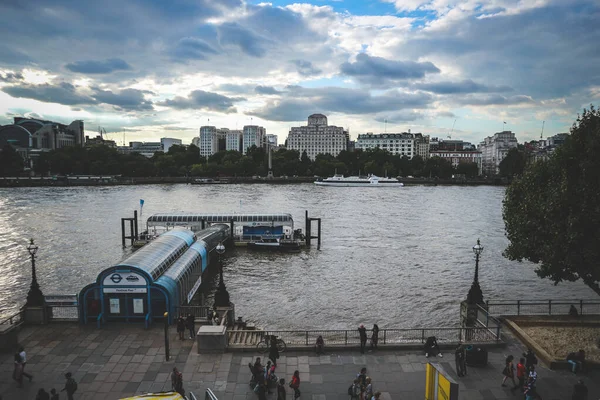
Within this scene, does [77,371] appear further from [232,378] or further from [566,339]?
[566,339]

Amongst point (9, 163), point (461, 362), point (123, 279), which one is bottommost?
point (461, 362)

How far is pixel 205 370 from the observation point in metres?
17.4

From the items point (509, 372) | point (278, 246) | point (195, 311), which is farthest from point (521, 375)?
point (278, 246)

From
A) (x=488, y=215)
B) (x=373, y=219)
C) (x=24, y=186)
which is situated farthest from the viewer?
(x=24, y=186)

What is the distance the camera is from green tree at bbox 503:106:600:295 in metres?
18.8

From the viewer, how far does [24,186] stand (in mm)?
159750

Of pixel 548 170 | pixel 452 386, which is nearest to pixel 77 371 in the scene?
pixel 452 386

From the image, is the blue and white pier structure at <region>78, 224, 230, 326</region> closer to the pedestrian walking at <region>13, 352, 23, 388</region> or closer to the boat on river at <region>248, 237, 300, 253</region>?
the pedestrian walking at <region>13, 352, 23, 388</region>

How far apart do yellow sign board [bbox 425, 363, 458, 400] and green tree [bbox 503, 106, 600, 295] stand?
936cm

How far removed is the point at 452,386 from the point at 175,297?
15.9 m

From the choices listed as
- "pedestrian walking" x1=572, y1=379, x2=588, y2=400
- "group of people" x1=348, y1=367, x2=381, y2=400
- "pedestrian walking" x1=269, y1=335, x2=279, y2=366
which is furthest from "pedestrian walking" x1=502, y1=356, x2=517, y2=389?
"pedestrian walking" x1=269, y1=335, x2=279, y2=366

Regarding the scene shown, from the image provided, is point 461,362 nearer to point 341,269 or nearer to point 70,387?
point 70,387

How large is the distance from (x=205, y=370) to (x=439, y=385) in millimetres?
8878

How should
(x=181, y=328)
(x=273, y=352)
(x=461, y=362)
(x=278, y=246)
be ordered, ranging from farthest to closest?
(x=278, y=246) → (x=181, y=328) → (x=273, y=352) → (x=461, y=362)
